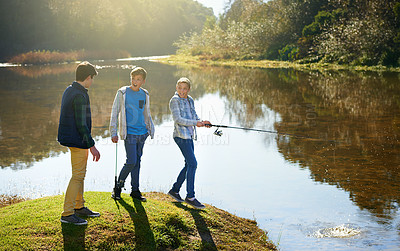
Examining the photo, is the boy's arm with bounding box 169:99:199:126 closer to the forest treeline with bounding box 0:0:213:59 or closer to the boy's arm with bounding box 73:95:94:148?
the boy's arm with bounding box 73:95:94:148

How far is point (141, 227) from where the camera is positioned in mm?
5133

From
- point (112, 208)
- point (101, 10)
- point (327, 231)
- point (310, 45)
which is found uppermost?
point (101, 10)

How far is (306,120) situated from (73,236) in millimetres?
11096

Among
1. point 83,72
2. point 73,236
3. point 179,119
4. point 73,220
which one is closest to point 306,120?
point 179,119

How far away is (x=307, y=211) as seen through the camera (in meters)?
6.88

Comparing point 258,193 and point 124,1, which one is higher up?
point 124,1

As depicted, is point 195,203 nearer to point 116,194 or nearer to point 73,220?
point 116,194

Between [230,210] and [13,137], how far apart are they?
314 inches

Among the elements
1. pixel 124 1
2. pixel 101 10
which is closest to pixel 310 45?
pixel 101 10

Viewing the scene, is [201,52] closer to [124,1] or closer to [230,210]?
[124,1]

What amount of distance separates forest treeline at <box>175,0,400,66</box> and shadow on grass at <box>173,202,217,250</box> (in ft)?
100

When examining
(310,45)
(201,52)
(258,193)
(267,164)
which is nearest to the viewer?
(258,193)

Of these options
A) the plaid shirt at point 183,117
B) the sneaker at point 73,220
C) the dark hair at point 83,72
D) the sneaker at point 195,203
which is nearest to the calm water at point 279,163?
the sneaker at point 195,203

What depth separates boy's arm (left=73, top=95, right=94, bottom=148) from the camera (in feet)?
15.9
